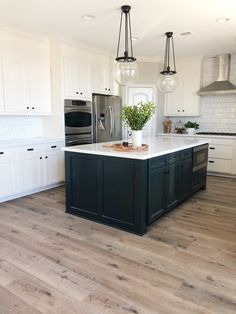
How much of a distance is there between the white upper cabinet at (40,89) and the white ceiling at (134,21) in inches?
23.4

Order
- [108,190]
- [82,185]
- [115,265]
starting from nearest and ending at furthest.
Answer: [115,265], [108,190], [82,185]

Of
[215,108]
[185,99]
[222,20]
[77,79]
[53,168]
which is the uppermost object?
[222,20]

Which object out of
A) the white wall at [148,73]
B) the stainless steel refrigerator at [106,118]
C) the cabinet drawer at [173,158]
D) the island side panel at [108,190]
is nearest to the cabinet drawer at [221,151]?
the white wall at [148,73]

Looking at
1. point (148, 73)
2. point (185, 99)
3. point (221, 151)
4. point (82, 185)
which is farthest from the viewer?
point (185, 99)

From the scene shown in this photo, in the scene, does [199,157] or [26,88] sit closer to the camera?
[199,157]

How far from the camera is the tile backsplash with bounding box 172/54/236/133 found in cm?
585

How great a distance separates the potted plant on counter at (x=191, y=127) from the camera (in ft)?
19.7

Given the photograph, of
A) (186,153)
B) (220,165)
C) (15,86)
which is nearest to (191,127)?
(220,165)

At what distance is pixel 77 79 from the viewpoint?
16.1 feet

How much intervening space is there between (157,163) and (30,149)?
222cm

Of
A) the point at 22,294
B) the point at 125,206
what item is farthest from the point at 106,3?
the point at 22,294

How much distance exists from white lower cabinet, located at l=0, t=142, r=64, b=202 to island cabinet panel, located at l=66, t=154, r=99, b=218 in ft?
3.60

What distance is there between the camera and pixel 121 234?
2.90 metres

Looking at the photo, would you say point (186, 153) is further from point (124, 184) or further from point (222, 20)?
point (222, 20)
